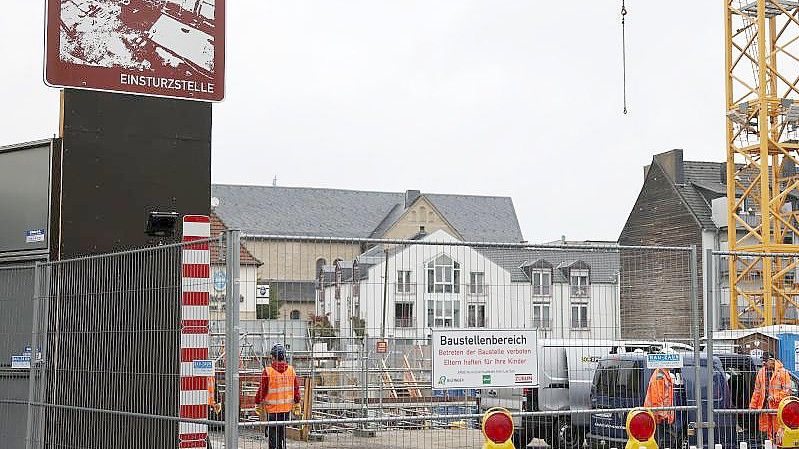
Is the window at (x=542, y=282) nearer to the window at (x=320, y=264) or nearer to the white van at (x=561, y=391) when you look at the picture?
the white van at (x=561, y=391)

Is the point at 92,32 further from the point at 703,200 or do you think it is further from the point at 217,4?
the point at 703,200

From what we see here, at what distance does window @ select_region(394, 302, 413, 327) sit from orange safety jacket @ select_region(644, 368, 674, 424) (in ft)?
9.83

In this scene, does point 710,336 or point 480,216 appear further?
point 480,216

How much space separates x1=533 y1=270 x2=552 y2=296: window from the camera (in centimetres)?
1137

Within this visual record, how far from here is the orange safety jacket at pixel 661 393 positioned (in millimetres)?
11852

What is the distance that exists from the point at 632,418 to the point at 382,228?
351 ft

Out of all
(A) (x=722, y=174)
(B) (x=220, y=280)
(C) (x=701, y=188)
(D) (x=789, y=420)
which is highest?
(A) (x=722, y=174)

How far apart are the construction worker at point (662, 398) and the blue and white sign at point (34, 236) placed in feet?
22.9

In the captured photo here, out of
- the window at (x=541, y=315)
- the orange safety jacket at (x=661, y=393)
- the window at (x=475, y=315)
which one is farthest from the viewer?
the orange safety jacket at (x=661, y=393)

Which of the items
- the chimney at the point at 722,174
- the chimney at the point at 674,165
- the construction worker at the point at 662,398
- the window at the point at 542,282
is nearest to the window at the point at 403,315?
the window at the point at 542,282

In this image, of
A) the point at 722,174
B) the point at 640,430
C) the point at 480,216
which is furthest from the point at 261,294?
the point at 480,216

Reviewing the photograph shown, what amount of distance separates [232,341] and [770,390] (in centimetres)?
720

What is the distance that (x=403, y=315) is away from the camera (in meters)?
10.5

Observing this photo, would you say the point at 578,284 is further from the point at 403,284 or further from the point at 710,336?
the point at 403,284
